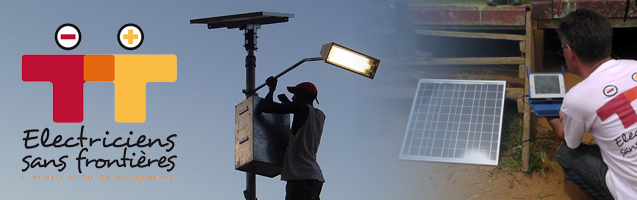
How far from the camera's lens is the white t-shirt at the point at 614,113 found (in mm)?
4059

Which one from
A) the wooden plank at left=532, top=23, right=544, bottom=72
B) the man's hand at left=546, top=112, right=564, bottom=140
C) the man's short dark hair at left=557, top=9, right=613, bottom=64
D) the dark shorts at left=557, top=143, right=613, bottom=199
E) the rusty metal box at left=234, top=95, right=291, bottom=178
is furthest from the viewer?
the wooden plank at left=532, top=23, right=544, bottom=72

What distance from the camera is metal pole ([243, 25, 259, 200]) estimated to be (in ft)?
19.8

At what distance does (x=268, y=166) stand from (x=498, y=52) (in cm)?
424

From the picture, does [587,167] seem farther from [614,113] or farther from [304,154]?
[304,154]

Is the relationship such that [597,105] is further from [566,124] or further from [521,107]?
[521,107]

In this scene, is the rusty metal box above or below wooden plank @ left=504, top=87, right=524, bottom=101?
below

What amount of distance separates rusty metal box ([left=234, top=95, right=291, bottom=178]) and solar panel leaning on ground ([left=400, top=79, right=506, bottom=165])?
2.23m

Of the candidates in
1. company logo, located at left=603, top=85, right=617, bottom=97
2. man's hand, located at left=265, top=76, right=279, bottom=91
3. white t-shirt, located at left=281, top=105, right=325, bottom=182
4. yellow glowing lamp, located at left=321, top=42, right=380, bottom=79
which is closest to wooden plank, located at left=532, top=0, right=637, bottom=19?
yellow glowing lamp, located at left=321, top=42, right=380, bottom=79

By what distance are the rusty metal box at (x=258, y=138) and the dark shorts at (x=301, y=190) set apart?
7.2 inches

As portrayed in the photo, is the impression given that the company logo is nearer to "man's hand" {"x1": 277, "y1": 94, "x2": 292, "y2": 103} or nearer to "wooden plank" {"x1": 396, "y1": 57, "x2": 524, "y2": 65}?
"man's hand" {"x1": 277, "y1": 94, "x2": 292, "y2": 103}

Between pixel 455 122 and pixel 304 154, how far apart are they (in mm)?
2635

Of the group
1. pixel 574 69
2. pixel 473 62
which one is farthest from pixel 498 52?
pixel 574 69

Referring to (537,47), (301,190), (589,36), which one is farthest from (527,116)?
(589,36)

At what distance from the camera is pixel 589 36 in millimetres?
4203
